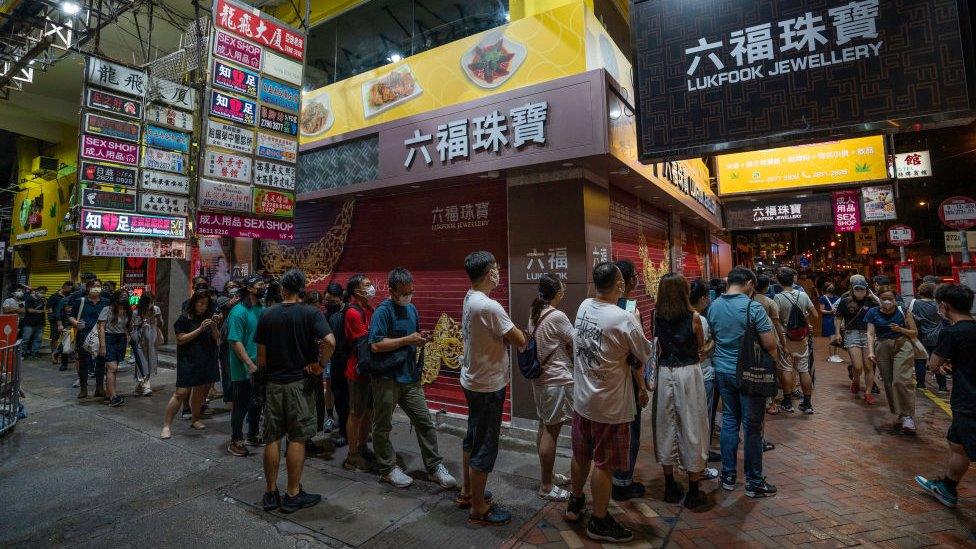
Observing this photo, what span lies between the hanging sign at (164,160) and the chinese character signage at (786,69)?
7.93 m

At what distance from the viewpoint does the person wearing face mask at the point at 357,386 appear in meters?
4.46

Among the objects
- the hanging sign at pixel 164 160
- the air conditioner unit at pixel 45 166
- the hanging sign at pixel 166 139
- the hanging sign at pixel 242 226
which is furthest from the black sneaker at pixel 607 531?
the air conditioner unit at pixel 45 166

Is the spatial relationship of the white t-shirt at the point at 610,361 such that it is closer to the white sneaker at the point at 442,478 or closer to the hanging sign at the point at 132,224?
the white sneaker at the point at 442,478

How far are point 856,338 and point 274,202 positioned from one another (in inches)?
352

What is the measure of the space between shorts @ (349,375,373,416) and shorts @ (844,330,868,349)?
7.02 metres

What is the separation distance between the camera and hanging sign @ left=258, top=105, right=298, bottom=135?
20.3ft

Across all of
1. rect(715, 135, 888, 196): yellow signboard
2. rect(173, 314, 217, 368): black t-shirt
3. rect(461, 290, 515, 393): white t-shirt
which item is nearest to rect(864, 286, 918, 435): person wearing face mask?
rect(461, 290, 515, 393): white t-shirt

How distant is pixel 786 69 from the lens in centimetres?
407

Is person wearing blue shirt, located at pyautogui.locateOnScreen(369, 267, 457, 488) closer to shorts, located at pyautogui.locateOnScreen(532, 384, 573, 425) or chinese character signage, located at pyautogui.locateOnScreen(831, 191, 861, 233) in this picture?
shorts, located at pyautogui.locateOnScreen(532, 384, 573, 425)

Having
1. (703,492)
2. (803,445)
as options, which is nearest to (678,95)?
(703,492)

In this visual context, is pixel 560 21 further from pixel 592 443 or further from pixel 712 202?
pixel 712 202

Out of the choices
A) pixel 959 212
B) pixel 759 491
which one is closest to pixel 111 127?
pixel 759 491

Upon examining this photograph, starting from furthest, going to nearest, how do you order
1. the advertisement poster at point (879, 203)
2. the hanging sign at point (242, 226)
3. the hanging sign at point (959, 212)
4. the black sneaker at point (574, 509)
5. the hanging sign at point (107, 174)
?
the advertisement poster at point (879, 203)
the hanging sign at point (959, 212)
the hanging sign at point (107, 174)
the hanging sign at point (242, 226)
the black sneaker at point (574, 509)

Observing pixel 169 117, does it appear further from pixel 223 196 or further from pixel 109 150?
pixel 223 196
